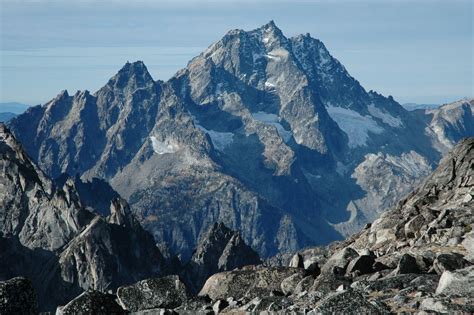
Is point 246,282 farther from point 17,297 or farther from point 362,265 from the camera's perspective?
point 17,297

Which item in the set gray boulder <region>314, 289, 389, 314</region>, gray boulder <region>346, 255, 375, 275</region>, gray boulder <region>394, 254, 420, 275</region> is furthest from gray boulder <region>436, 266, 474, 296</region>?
gray boulder <region>346, 255, 375, 275</region>

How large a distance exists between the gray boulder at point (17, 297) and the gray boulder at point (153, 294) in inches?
240

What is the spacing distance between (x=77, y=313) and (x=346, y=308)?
947cm

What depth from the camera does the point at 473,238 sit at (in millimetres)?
46906

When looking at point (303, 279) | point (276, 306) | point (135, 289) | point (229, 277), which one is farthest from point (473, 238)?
point (135, 289)

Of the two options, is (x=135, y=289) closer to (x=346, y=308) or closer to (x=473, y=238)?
(x=346, y=308)

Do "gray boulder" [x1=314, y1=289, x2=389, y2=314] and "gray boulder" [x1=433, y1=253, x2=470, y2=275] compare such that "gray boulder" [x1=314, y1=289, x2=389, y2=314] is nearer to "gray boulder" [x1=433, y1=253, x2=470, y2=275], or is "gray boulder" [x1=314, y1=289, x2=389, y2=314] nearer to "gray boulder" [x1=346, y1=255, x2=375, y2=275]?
"gray boulder" [x1=433, y1=253, x2=470, y2=275]

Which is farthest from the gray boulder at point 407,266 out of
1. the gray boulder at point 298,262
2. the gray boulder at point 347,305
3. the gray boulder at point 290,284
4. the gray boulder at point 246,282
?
the gray boulder at point 347,305

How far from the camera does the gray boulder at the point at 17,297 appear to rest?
28.7 metres

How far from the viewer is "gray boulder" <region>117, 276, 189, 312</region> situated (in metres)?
35.3

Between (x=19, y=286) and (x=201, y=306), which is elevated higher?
(x=19, y=286)

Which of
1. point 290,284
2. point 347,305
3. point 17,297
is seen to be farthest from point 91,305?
point 290,284

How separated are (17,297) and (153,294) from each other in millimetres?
8217

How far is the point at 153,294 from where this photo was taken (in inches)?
1421
